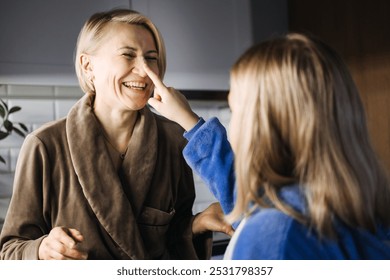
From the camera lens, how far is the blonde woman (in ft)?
1.52

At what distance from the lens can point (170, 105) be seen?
2.22ft

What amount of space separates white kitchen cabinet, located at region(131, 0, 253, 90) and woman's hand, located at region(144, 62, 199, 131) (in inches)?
2.5

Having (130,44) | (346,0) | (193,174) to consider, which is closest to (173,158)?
(193,174)

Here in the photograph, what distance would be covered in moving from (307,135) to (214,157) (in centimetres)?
Result: 17

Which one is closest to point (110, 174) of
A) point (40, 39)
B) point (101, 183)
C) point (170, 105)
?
point (101, 183)

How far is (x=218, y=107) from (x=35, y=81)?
10.5 inches

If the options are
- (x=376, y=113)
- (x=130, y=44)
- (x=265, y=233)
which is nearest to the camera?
(x=265, y=233)

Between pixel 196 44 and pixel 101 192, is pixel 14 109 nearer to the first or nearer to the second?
pixel 101 192

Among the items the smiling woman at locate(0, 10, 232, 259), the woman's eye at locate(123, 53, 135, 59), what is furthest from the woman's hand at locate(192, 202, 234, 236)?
the woman's eye at locate(123, 53, 135, 59)

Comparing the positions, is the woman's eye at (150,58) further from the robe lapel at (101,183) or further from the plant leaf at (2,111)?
the plant leaf at (2,111)

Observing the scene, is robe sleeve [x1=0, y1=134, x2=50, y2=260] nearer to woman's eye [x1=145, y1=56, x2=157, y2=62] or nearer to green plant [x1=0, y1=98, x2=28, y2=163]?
green plant [x1=0, y1=98, x2=28, y2=163]

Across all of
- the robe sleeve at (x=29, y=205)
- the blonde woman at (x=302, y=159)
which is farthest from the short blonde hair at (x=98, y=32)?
the blonde woman at (x=302, y=159)
